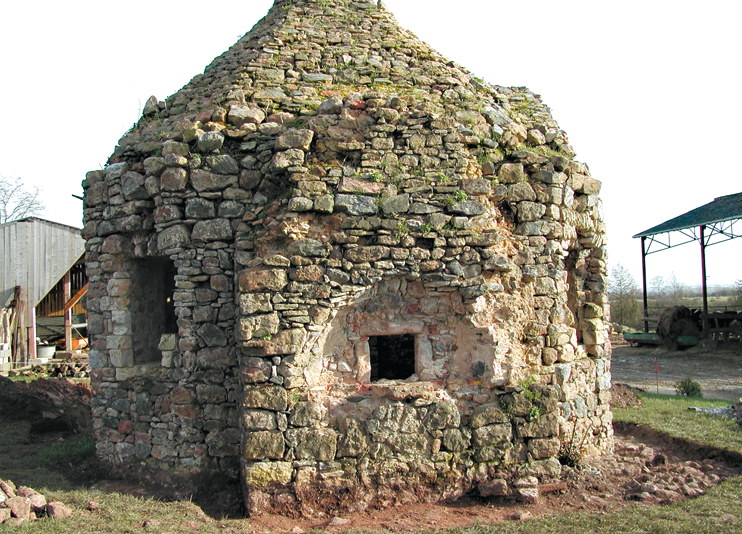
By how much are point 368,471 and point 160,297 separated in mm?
4175

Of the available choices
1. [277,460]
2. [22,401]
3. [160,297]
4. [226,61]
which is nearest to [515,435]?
[277,460]

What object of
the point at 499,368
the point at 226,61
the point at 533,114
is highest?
the point at 226,61

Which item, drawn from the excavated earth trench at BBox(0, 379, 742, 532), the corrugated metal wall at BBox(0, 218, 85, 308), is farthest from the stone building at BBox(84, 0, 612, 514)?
the corrugated metal wall at BBox(0, 218, 85, 308)

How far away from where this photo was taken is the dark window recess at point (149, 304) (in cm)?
730

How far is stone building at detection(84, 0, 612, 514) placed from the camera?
5.84 metres

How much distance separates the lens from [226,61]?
26.1 ft

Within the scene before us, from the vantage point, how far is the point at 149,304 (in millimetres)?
7613

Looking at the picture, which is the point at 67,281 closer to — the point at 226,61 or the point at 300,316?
the point at 226,61

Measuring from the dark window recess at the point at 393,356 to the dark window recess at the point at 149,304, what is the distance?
3.51m

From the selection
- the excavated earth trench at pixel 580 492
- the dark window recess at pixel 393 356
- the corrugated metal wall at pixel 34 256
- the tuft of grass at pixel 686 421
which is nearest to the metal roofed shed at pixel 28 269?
the corrugated metal wall at pixel 34 256

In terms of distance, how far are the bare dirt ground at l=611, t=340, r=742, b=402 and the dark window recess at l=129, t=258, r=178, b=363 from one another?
11870mm

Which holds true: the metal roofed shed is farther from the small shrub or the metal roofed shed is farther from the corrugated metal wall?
the small shrub

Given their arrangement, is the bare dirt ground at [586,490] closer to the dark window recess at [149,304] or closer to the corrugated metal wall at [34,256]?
the dark window recess at [149,304]

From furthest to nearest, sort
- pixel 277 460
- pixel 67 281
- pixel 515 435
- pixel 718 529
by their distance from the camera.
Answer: pixel 67 281
pixel 515 435
pixel 277 460
pixel 718 529
